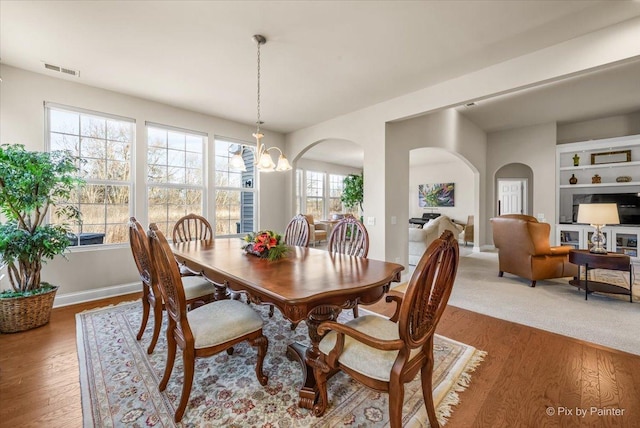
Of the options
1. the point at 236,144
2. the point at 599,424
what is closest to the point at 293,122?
the point at 236,144

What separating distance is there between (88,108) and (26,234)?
1744mm

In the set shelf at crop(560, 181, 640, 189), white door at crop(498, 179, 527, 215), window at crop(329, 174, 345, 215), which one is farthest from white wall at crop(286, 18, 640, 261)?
white door at crop(498, 179, 527, 215)

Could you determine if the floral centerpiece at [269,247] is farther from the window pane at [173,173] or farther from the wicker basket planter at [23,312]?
the window pane at [173,173]

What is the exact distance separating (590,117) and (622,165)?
1273mm

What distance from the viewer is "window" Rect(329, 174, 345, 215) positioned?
32.3 feet

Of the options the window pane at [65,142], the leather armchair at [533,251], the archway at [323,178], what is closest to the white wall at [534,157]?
the leather armchair at [533,251]

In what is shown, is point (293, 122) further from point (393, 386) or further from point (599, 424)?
point (599, 424)

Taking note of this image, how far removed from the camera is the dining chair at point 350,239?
253 centimetres

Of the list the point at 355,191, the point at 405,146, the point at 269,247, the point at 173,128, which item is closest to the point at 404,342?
the point at 269,247

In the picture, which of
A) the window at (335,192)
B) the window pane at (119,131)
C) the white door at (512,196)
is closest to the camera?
the window pane at (119,131)

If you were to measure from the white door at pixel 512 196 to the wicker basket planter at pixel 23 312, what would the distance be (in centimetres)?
951

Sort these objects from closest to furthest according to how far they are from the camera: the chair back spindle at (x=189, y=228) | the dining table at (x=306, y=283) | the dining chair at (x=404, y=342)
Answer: the dining chair at (x=404, y=342) → the dining table at (x=306, y=283) → the chair back spindle at (x=189, y=228)

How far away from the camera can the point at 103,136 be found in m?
3.60

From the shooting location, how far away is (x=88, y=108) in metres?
3.40
